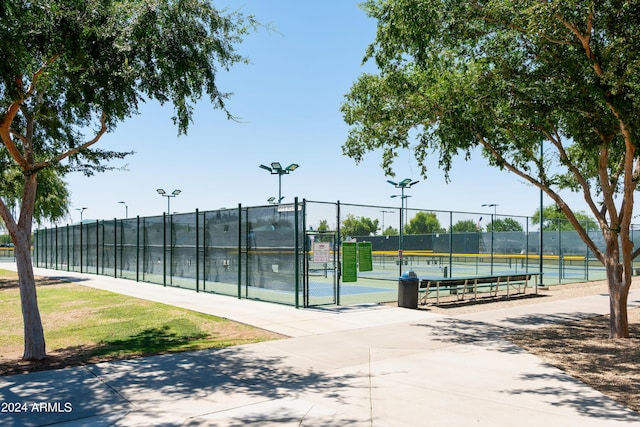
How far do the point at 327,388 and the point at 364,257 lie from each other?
9.72m

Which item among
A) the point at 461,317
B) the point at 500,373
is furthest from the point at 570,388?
the point at 461,317

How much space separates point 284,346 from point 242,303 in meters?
6.56

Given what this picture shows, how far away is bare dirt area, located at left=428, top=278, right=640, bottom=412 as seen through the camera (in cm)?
717

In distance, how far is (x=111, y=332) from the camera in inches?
452

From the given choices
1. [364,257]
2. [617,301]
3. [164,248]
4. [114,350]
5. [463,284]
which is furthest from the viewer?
[164,248]

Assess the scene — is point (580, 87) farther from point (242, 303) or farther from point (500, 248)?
point (500, 248)

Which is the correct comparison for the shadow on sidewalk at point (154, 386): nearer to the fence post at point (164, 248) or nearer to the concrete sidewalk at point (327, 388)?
the concrete sidewalk at point (327, 388)

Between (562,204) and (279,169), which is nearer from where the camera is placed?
(562,204)

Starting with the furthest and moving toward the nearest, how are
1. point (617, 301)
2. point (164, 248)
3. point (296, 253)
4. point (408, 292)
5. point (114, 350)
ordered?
point (164, 248) < point (408, 292) < point (296, 253) < point (617, 301) < point (114, 350)

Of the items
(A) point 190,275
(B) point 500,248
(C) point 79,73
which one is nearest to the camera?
(C) point 79,73

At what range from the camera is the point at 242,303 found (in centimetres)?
1595

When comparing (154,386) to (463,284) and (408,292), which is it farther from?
(463,284)

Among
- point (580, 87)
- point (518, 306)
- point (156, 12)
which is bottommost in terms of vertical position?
point (518, 306)

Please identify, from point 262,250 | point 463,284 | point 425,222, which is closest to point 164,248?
point 262,250
